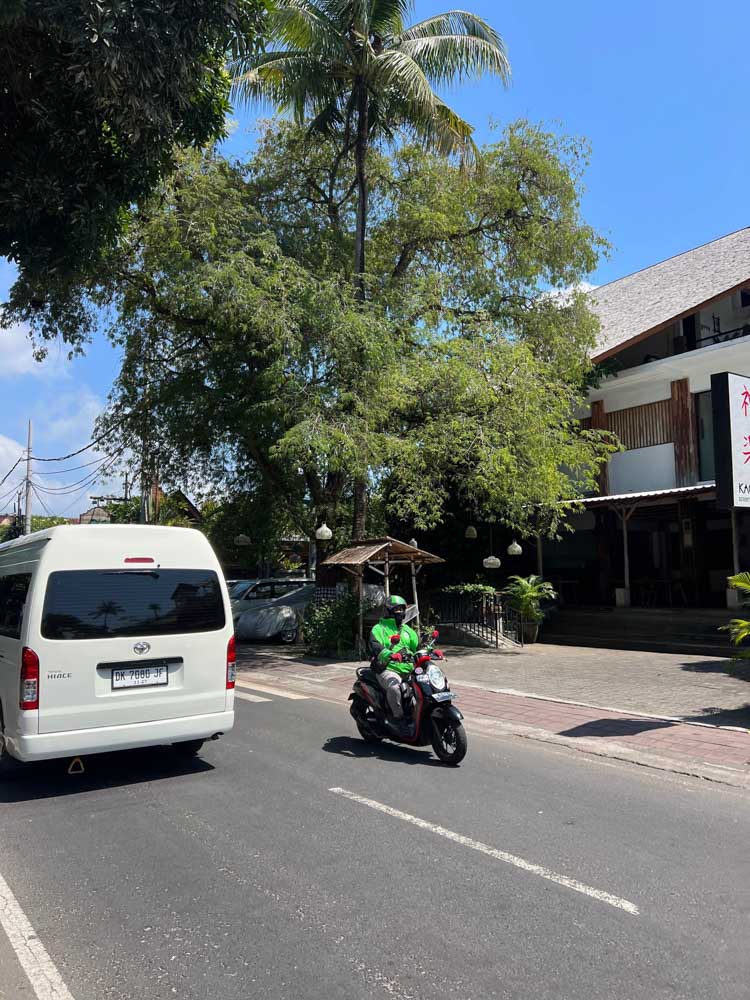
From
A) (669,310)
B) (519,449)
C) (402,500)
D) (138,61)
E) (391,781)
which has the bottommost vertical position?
(391,781)

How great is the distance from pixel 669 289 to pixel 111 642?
71.2 ft

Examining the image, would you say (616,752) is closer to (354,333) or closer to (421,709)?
(421,709)

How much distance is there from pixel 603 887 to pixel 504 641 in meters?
14.5

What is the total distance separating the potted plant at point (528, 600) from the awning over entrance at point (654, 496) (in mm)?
2761

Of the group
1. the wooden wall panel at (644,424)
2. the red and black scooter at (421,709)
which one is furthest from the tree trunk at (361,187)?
the red and black scooter at (421,709)

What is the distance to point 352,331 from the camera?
16125 mm

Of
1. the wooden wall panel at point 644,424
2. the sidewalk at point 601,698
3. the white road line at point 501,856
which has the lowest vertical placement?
the sidewalk at point 601,698

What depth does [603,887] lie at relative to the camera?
462 centimetres

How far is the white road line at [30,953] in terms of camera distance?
352 centimetres

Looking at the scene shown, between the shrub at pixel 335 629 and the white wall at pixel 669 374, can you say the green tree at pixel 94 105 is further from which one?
the white wall at pixel 669 374

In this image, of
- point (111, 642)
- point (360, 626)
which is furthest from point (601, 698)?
point (111, 642)

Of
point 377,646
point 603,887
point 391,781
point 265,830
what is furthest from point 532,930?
point 377,646

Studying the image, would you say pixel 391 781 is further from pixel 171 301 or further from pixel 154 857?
pixel 171 301

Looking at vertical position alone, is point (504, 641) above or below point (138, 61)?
below
